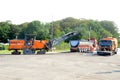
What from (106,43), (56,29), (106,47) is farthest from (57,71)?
(56,29)

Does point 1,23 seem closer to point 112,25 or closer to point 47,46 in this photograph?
point 112,25

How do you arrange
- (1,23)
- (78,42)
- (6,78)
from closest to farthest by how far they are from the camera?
1. (6,78)
2. (78,42)
3. (1,23)

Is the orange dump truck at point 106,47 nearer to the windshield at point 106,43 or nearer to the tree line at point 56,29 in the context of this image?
the windshield at point 106,43

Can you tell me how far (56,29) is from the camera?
13588cm

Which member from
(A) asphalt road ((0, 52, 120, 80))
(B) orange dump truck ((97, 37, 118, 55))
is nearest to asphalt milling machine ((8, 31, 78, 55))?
(B) orange dump truck ((97, 37, 118, 55))

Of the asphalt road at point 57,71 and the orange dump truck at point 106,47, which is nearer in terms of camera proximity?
the asphalt road at point 57,71

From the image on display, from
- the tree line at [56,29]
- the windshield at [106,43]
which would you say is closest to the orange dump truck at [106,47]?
the windshield at [106,43]

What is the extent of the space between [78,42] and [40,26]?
67796 millimetres

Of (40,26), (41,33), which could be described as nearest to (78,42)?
(41,33)

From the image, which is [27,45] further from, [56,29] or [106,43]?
[56,29]

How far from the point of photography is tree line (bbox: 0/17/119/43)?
117363 millimetres

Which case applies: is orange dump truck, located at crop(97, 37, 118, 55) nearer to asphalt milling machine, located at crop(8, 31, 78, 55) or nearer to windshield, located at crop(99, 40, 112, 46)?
windshield, located at crop(99, 40, 112, 46)

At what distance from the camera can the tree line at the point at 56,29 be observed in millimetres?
117363

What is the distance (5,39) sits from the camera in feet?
431
